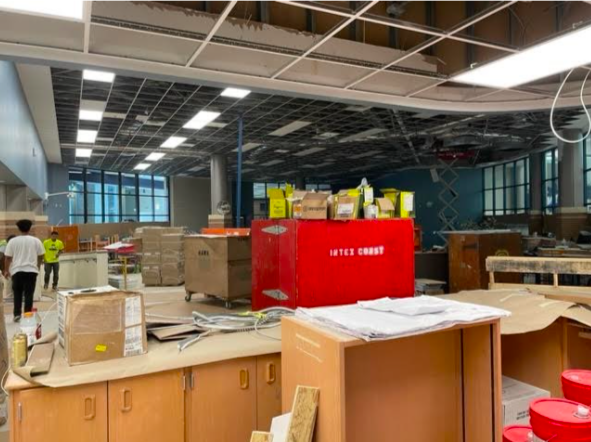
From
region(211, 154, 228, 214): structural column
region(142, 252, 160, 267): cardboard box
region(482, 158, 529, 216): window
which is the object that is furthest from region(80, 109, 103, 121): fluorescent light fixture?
region(482, 158, 529, 216): window

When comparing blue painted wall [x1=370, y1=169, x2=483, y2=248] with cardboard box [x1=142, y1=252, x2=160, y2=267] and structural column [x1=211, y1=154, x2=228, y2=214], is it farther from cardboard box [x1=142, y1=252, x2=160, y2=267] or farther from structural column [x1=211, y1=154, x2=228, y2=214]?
cardboard box [x1=142, y1=252, x2=160, y2=267]

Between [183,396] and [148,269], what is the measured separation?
26.3 ft

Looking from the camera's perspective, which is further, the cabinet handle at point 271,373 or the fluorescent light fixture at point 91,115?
the fluorescent light fixture at point 91,115

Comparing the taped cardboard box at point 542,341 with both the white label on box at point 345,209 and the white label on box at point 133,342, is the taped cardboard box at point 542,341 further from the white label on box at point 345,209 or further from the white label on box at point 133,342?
the white label on box at point 133,342

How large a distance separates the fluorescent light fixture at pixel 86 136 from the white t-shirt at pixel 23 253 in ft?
15.8

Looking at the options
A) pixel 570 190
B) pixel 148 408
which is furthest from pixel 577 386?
pixel 570 190

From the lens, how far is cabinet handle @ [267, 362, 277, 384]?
223cm

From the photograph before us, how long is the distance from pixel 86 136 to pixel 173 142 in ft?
7.10

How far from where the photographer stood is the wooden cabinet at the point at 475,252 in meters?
7.14

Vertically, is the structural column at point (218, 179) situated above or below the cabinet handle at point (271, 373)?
above

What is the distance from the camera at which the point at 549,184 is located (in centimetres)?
1446

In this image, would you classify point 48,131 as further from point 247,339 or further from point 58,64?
point 247,339

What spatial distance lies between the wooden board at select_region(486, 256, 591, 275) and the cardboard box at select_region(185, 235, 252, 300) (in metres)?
2.01

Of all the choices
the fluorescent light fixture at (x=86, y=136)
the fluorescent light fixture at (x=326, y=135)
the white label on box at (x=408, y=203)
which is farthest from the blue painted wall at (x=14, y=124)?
the fluorescent light fixture at (x=326, y=135)
